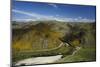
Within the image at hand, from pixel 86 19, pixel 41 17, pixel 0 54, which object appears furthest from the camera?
pixel 86 19

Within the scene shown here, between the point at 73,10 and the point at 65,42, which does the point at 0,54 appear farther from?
the point at 73,10

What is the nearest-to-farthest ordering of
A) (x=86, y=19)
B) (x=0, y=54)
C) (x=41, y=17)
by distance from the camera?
(x=0, y=54) < (x=41, y=17) < (x=86, y=19)

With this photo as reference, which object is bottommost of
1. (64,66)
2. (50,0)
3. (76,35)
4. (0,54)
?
(64,66)

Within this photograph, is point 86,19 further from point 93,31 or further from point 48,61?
point 48,61

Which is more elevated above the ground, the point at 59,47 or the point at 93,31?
the point at 93,31

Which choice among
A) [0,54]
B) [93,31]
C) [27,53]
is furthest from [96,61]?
[0,54]

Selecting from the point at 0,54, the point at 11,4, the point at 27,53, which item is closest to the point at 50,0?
the point at 11,4

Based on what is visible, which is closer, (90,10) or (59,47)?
(59,47)

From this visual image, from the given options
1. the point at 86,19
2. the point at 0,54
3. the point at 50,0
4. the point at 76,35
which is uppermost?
the point at 50,0

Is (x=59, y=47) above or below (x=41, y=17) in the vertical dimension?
below
